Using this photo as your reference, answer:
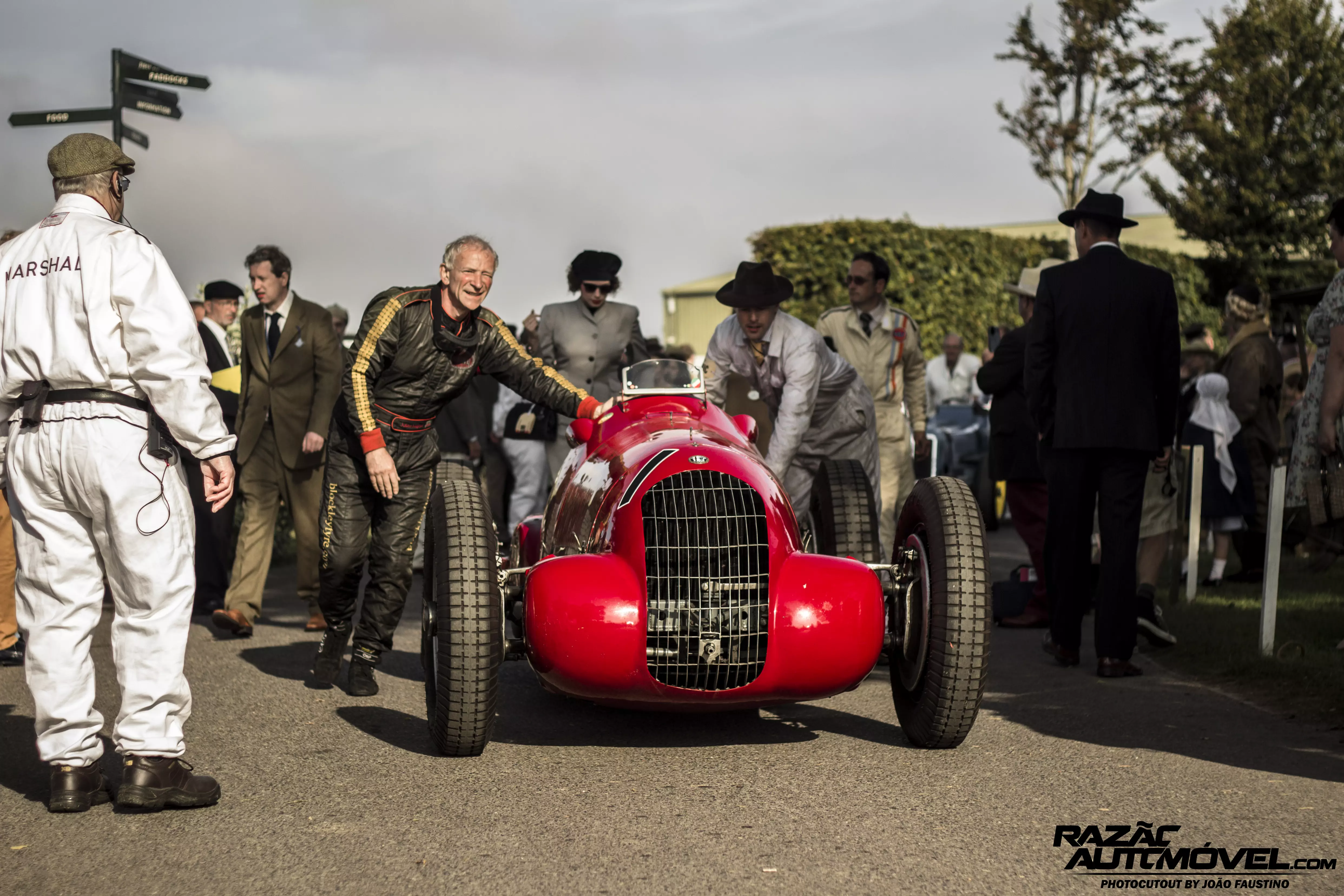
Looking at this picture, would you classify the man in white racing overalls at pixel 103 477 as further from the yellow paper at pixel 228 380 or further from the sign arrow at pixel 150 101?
the sign arrow at pixel 150 101

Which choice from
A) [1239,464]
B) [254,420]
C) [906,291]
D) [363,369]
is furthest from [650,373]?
[906,291]

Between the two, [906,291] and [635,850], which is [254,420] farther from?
[906,291]

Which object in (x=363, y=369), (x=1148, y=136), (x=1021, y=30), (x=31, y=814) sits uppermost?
(x=1021, y=30)

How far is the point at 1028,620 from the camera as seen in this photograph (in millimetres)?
8945

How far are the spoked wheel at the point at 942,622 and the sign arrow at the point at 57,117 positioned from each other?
7898mm

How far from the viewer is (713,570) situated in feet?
16.9

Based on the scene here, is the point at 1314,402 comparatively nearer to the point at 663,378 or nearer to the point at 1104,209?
the point at 1104,209

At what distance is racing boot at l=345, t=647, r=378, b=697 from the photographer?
21.8 feet

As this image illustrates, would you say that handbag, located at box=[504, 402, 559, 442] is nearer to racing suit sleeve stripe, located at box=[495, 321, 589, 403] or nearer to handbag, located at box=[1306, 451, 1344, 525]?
racing suit sleeve stripe, located at box=[495, 321, 589, 403]

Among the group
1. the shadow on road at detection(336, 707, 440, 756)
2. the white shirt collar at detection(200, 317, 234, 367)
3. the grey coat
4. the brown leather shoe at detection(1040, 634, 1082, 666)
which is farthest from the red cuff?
the white shirt collar at detection(200, 317, 234, 367)

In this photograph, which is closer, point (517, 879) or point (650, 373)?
point (517, 879)

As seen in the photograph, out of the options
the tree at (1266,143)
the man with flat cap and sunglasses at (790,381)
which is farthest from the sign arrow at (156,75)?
the tree at (1266,143)

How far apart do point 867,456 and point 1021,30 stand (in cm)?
2437

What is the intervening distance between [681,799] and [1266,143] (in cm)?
2670
